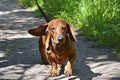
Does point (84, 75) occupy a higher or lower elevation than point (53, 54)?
lower

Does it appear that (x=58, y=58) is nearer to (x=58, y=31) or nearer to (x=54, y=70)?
(x=54, y=70)

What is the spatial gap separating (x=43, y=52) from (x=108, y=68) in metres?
0.96

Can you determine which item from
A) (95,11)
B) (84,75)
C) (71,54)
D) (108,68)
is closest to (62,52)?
(71,54)

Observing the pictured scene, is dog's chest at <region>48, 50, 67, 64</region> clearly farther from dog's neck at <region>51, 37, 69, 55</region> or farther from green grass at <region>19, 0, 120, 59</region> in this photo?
green grass at <region>19, 0, 120, 59</region>

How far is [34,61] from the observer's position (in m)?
5.45

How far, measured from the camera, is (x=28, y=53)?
19.7 ft

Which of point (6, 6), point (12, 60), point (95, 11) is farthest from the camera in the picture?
point (6, 6)

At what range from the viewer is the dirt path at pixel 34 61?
4652 millimetres

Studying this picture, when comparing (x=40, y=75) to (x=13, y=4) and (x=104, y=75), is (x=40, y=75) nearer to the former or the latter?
(x=104, y=75)

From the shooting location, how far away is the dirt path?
4652 millimetres

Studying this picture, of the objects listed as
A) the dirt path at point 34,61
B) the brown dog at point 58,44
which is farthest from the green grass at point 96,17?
the brown dog at point 58,44

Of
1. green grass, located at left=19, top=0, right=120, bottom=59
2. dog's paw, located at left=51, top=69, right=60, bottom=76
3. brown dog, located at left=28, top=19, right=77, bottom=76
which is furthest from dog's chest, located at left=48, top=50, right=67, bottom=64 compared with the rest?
green grass, located at left=19, top=0, right=120, bottom=59

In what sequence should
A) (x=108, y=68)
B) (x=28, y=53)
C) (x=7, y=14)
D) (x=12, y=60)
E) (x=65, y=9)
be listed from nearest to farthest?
(x=108, y=68) → (x=12, y=60) → (x=28, y=53) → (x=65, y=9) → (x=7, y=14)

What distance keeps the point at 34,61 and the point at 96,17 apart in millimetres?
2331
